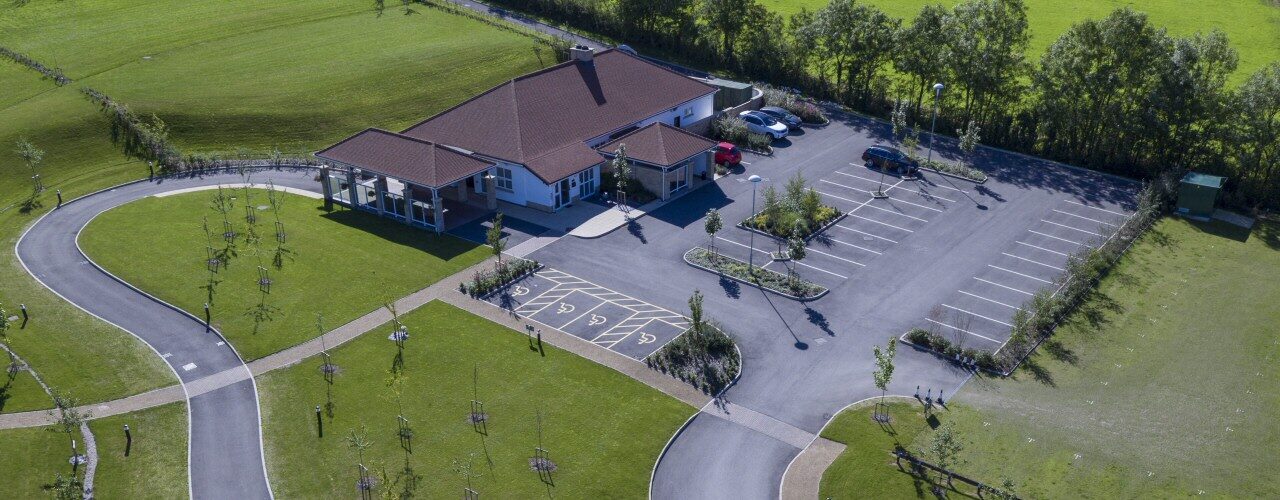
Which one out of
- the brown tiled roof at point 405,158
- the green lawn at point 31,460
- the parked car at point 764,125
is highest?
the brown tiled roof at point 405,158

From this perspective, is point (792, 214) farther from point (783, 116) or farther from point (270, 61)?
Answer: point (270, 61)

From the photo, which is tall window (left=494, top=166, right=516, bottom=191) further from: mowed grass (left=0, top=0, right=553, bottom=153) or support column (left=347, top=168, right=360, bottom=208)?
mowed grass (left=0, top=0, right=553, bottom=153)

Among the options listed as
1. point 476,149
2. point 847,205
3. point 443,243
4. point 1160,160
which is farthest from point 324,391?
point 1160,160

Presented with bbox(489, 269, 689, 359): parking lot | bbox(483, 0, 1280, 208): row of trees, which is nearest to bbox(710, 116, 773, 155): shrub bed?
bbox(483, 0, 1280, 208): row of trees

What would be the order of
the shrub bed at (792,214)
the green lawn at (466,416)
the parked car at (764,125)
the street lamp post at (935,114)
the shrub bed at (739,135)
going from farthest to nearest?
the parked car at (764,125) → the shrub bed at (739,135) → the street lamp post at (935,114) → the shrub bed at (792,214) → the green lawn at (466,416)

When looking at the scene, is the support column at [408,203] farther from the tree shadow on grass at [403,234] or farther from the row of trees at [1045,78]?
the row of trees at [1045,78]

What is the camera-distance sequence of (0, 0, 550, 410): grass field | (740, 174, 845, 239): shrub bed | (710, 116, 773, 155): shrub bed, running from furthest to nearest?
1. (710, 116, 773, 155): shrub bed
2. (0, 0, 550, 410): grass field
3. (740, 174, 845, 239): shrub bed

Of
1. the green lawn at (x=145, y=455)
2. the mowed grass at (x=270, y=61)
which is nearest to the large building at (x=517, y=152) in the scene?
the mowed grass at (x=270, y=61)
